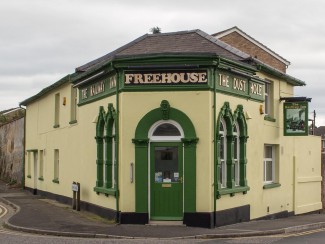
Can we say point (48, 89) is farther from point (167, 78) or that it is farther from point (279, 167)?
point (167, 78)

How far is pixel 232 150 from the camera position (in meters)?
19.3

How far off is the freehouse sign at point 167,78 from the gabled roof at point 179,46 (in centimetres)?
61

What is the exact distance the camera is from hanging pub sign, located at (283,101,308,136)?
24.0 meters

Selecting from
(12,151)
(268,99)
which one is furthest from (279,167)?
(12,151)

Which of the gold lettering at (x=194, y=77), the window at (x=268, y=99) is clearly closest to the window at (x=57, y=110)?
the window at (x=268, y=99)

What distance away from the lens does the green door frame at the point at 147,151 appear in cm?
1777

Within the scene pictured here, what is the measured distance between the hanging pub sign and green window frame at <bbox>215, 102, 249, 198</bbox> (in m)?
4.67

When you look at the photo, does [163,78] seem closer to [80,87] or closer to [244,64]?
[244,64]

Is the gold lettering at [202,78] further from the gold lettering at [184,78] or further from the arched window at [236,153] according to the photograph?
the arched window at [236,153]

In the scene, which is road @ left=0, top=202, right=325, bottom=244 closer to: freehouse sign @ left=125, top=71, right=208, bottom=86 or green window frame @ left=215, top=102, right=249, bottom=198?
green window frame @ left=215, top=102, right=249, bottom=198

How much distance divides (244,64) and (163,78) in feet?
9.63

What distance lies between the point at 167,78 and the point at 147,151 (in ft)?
7.23

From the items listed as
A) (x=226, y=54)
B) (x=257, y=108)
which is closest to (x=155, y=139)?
(x=226, y=54)

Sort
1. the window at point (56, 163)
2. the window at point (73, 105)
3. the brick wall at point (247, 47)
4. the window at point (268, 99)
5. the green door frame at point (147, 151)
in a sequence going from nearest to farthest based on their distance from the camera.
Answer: the green door frame at point (147, 151), the window at point (268, 99), the window at point (73, 105), the window at point (56, 163), the brick wall at point (247, 47)
